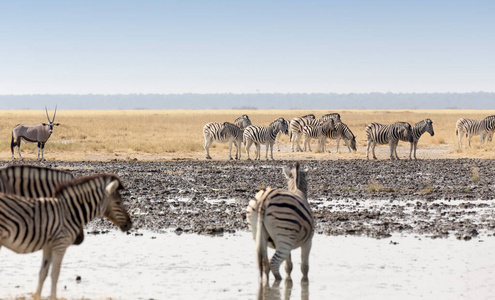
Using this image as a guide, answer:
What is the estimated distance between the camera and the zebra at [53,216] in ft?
24.4

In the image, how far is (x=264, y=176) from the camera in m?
22.6

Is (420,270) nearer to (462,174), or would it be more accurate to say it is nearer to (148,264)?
(148,264)

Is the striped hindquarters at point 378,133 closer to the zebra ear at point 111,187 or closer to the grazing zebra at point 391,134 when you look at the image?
the grazing zebra at point 391,134

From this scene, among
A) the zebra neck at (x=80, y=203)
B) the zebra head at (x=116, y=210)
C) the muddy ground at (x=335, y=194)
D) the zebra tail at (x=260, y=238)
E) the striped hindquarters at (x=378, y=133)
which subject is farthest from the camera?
the striped hindquarters at (x=378, y=133)

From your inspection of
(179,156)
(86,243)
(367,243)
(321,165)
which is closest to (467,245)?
(367,243)

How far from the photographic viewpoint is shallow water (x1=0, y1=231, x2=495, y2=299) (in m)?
9.11

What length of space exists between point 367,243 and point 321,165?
14.6m

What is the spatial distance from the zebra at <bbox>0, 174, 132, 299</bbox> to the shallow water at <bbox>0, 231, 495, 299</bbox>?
1.30m

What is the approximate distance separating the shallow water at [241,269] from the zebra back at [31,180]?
1296 mm

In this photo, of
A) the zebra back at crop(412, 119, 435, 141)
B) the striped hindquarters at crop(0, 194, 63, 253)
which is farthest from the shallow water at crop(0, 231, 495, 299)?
the zebra back at crop(412, 119, 435, 141)

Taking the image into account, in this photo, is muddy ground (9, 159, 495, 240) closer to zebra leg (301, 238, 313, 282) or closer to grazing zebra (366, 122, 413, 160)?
grazing zebra (366, 122, 413, 160)

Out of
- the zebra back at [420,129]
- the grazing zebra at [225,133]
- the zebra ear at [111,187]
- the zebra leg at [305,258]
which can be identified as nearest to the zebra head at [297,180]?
the zebra leg at [305,258]

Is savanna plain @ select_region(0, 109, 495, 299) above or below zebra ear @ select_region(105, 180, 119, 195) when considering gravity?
below

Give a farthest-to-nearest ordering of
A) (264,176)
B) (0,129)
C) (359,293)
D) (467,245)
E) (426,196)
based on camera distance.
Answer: (0,129) < (264,176) < (426,196) < (467,245) < (359,293)
